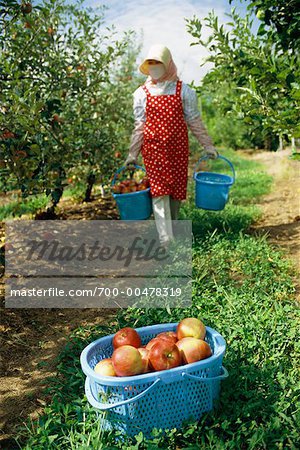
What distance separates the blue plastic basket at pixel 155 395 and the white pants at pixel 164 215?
219 cm

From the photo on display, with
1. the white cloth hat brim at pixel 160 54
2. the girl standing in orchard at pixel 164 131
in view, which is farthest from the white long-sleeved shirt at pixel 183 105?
the white cloth hat brim at pixel 160 54

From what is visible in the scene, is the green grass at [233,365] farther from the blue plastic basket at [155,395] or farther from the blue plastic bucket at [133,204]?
the blue plastic bucket at [133,204]

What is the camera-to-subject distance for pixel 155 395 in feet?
6.30

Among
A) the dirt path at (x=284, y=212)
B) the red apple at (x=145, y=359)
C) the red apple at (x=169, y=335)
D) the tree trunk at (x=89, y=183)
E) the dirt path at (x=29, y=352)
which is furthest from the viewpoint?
the tree trunk at (x=89, y=183)

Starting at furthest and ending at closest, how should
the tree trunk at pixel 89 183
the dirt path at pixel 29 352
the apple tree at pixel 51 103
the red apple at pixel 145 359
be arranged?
the tree trunk at pixel 89 183 → the apple tree at pixel 51 103 → the dirt path at pixel 29 352 → the red apple at pixel 145 359

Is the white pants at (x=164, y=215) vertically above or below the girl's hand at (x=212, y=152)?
below

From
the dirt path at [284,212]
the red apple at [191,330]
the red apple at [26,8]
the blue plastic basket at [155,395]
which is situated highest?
the red apple at [26,8]

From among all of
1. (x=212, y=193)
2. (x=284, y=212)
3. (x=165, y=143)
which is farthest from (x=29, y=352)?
(x=284, y=212)

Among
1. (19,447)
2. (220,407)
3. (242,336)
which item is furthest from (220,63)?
(19,447)

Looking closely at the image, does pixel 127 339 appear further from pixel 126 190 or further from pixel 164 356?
pixel 126 190

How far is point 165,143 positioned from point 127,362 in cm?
244

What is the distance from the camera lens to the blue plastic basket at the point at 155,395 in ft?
6.16

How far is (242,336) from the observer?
104 inches

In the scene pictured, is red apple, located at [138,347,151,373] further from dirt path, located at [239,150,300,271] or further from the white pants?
the white pants
